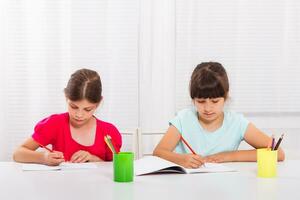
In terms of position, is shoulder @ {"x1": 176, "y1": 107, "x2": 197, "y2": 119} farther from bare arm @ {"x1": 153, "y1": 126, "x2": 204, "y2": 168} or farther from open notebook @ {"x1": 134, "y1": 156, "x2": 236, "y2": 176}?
open notebook @ {"x1": 134, "y1": 156, "x2": 236, "y2": 176}

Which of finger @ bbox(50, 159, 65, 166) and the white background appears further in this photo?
the white background

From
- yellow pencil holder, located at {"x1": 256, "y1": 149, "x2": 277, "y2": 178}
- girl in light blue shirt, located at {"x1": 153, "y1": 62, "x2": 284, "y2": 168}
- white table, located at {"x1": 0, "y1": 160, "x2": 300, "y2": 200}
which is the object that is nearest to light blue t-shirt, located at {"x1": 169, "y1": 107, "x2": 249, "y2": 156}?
girl in light blue shirt, located at {"x1": 153, "y1": 62, "x2": 284, "y2": 168}

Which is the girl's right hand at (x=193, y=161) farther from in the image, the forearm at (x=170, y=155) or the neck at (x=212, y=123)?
the neck at (x=212, y=123)

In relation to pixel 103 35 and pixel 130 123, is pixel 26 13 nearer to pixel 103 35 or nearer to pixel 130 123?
pixel 103 35

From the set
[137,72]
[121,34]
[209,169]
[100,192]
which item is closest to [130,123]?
[137,72]

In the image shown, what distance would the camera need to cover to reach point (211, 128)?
7.92 feet

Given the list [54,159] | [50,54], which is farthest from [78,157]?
[50,54]

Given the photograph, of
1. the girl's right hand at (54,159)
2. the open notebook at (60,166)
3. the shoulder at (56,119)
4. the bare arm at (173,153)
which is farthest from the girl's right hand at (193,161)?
the shoulder at (56,119)

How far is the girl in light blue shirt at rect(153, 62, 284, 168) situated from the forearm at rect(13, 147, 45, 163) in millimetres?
487

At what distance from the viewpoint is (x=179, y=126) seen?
7.77 feet

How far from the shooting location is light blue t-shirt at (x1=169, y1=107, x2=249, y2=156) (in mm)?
Result: 2375

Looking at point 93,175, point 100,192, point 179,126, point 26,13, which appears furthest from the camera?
point 26,13

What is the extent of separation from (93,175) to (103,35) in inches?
57.7

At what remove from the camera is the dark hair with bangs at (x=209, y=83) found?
2238 mm
